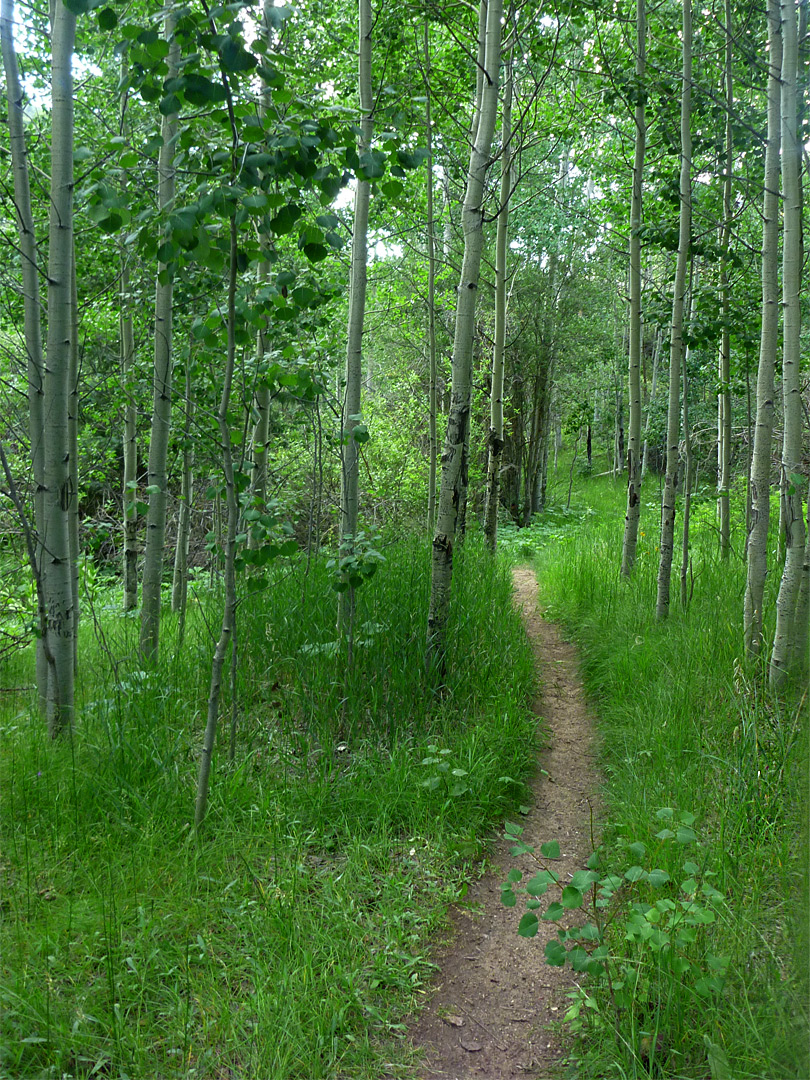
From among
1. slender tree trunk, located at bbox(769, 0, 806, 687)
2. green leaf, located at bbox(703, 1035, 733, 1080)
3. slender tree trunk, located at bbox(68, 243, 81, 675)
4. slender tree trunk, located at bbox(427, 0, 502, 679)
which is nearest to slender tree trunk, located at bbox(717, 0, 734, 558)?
slender tree trunk, located at bbox(769, 0, 806, 687)

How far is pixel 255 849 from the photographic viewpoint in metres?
3.07

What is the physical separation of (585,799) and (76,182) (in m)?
4.30

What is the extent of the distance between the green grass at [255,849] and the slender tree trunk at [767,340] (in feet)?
5.79

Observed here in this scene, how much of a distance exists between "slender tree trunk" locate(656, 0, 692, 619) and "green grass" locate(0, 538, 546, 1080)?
4.96 ft

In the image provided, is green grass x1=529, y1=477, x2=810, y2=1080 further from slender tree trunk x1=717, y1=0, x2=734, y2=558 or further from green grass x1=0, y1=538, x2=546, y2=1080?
slender tree trunk x1=717, y1=0, x2=734, y2=558

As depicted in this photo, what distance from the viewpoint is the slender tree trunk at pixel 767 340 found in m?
3.88

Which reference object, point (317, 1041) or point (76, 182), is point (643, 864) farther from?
point (76, 182)

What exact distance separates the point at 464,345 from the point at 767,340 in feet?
5.94

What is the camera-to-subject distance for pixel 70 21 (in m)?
3.38

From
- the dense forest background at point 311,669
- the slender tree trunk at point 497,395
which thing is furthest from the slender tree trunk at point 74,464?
the slender tree trunk at point 497,395

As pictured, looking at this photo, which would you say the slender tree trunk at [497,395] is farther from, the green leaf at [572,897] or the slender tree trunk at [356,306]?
the green leaf at [572,897]

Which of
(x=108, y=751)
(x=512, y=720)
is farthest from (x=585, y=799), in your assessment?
(x=108, y=751)

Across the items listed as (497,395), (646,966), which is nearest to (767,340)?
(646,966)

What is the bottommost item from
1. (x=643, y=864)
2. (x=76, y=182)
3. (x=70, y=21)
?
(x=643, y=864)
